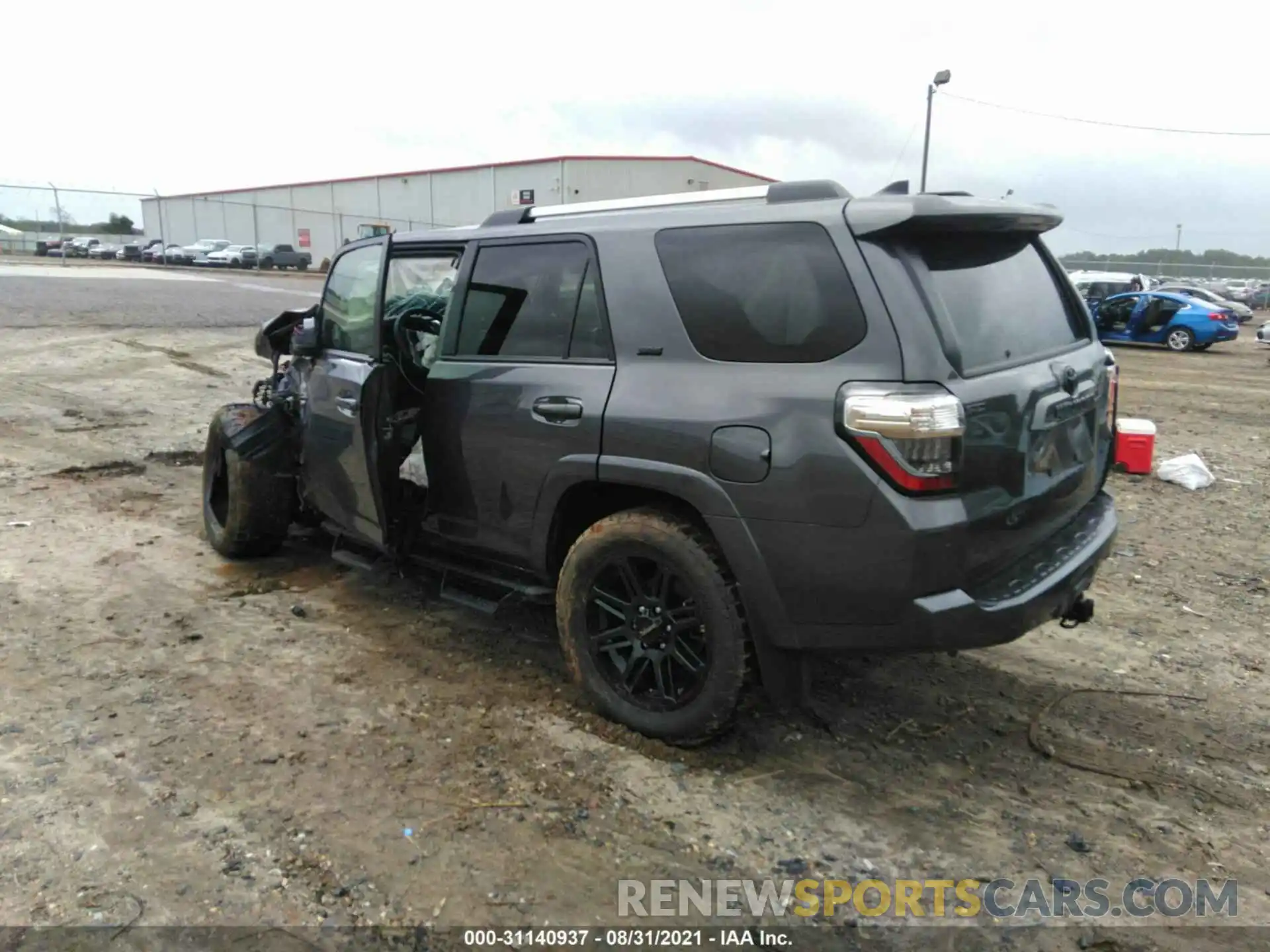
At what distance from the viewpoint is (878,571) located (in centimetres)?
278

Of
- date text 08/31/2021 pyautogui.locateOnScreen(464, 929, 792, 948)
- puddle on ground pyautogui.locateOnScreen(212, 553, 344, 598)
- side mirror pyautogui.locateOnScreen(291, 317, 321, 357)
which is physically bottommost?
date text 08/31/2021 pyautogui.locateOnScreen(464, 929, 792, 948)

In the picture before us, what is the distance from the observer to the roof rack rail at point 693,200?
3.21m

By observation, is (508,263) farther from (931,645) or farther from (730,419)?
A: (931,645)

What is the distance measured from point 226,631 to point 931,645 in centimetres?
330

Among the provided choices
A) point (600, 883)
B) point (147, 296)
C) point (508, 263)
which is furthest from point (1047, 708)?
point (147, 296)

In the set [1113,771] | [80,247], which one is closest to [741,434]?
[1113,771]

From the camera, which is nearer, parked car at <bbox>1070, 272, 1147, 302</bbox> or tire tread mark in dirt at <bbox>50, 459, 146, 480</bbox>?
tire tread mark in dirt at <bbox>50, 459, 146, 480</bbox>

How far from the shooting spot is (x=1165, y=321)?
21.4 meters

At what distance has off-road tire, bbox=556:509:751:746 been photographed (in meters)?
3.12

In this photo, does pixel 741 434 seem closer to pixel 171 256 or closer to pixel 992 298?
pixel 992 298

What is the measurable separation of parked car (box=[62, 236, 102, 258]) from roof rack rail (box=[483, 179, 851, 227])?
50190mm

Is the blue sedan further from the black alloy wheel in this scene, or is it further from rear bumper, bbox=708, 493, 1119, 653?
the black alloy wheel

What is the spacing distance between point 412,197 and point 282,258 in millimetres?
7811

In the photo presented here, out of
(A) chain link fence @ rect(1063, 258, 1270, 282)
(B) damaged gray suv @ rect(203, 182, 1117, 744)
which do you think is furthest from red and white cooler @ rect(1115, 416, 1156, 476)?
(A) chain link fence @ rect(1063, 258, 1270, 282)
